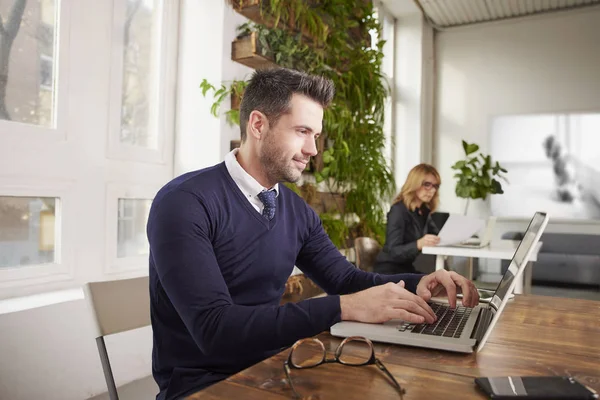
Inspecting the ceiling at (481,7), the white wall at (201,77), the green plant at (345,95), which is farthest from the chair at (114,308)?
the ceiling at (481,7)

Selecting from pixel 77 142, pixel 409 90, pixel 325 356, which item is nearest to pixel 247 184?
pixel 325 356

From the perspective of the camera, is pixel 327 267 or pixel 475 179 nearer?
pixel 327 267

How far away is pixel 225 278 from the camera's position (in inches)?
51.9

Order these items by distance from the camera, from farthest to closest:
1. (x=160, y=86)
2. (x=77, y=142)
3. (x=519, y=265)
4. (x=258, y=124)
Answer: (x=160, y=86)
(x=77, y=142)
(x=258, y=124)
(x=519, y=265)

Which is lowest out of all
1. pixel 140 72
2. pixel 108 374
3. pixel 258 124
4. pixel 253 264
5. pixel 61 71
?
pixel 108 374

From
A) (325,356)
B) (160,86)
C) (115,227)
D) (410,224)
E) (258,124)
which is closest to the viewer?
(325,356)

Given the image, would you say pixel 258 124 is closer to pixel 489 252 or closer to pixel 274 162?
pixel 274 162

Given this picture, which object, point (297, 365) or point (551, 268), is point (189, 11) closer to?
point (297, 365)

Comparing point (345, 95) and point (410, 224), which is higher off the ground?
point (345, 95)

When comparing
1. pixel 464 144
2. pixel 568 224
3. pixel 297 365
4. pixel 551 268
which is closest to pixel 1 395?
pixel 297 365

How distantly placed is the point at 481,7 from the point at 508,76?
2.87 ft

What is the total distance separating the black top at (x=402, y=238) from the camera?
339cm

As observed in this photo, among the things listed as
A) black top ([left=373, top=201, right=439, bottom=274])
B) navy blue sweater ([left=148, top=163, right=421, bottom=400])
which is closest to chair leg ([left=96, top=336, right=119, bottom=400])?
navy blue sweater ([left=148, top=163, right=421, bottom=400])

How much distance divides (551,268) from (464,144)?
62.8 inches
